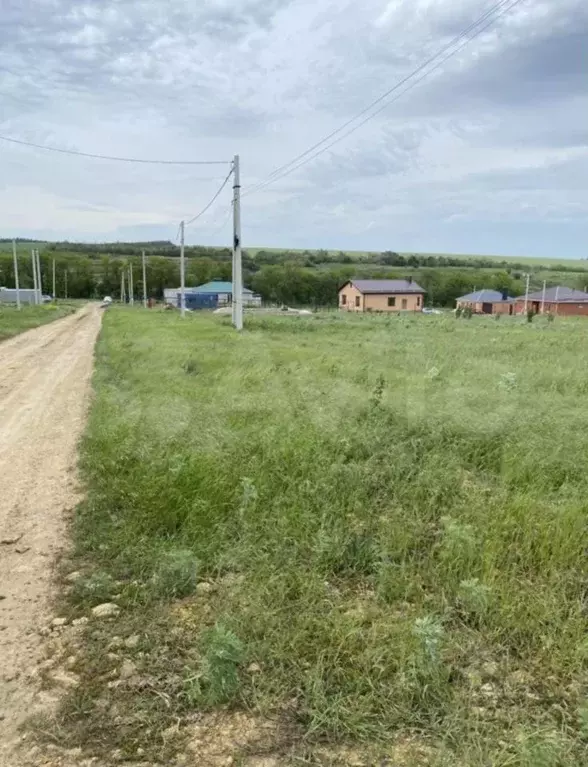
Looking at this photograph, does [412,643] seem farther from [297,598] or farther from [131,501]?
[131,501]

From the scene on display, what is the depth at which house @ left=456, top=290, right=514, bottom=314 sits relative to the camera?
3280 inches

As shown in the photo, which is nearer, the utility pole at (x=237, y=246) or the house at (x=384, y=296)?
the utility pole at (x=237, y=246)

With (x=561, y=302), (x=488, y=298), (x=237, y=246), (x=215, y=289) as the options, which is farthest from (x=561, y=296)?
(x=237, y=246)

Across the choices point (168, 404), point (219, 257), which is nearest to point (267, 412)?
point (168, 404)

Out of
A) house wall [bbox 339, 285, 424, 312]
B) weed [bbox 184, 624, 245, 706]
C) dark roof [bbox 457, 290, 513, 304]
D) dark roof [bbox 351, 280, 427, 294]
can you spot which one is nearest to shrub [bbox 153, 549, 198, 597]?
weed [bbox 184, 624, 245, 706]

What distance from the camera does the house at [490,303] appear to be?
8331 centimetres

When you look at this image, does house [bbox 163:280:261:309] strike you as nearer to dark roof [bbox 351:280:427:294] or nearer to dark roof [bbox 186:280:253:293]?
dark roof [bbox 186:280:253:293]

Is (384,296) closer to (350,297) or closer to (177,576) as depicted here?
(350,297)

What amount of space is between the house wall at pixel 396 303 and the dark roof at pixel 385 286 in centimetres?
54

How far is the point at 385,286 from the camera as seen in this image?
8431cm

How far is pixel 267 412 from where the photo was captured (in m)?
8.01

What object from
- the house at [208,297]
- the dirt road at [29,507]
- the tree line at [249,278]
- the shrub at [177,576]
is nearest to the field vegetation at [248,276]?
the tree line at [249,278]

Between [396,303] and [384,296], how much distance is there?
2.15 m

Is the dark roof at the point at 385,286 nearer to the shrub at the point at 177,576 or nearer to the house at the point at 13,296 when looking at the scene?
the house at the point at 13,296
